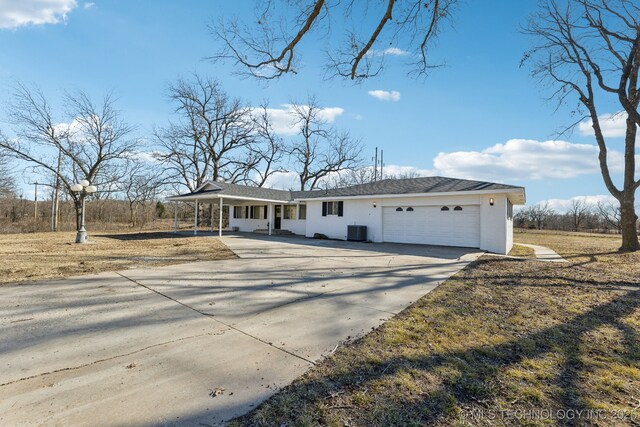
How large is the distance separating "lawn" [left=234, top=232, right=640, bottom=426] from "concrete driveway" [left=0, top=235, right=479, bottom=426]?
1.03 feet

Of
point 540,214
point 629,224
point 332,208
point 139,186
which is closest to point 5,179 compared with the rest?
point 139,186

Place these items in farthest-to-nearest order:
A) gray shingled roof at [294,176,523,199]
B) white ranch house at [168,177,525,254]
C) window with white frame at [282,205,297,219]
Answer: window with white frame at [282,205,297,219]
gray shingled roof at [294,176,523,199]
white ranch house at [168,177,525,254]

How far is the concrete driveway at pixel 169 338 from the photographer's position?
2.08 meters

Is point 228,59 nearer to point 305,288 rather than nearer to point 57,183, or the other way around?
point 305,288

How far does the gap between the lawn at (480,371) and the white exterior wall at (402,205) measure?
303 inches

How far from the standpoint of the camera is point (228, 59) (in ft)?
21.1

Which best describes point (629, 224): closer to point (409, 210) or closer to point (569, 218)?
point (409, 210)

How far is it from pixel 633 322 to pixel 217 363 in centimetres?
538

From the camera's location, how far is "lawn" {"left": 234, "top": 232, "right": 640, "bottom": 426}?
81.4 inches

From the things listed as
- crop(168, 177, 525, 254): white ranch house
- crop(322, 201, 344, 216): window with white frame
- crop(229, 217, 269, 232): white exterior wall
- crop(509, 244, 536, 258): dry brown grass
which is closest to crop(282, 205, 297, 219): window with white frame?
crop(168, 177, 525, 254): white ranch house

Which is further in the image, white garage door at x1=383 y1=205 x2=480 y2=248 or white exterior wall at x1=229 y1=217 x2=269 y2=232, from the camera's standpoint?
→ white exterior wall at x1=229 y1=217 x2=269 y2=232

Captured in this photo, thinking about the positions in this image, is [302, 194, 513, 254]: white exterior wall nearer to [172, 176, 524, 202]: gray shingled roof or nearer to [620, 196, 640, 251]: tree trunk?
[172, 176, 524, 202]: gray shingled roof

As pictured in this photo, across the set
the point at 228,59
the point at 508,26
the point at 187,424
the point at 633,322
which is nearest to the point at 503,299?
the point at 633,322

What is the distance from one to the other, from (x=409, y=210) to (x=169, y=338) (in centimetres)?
1324
